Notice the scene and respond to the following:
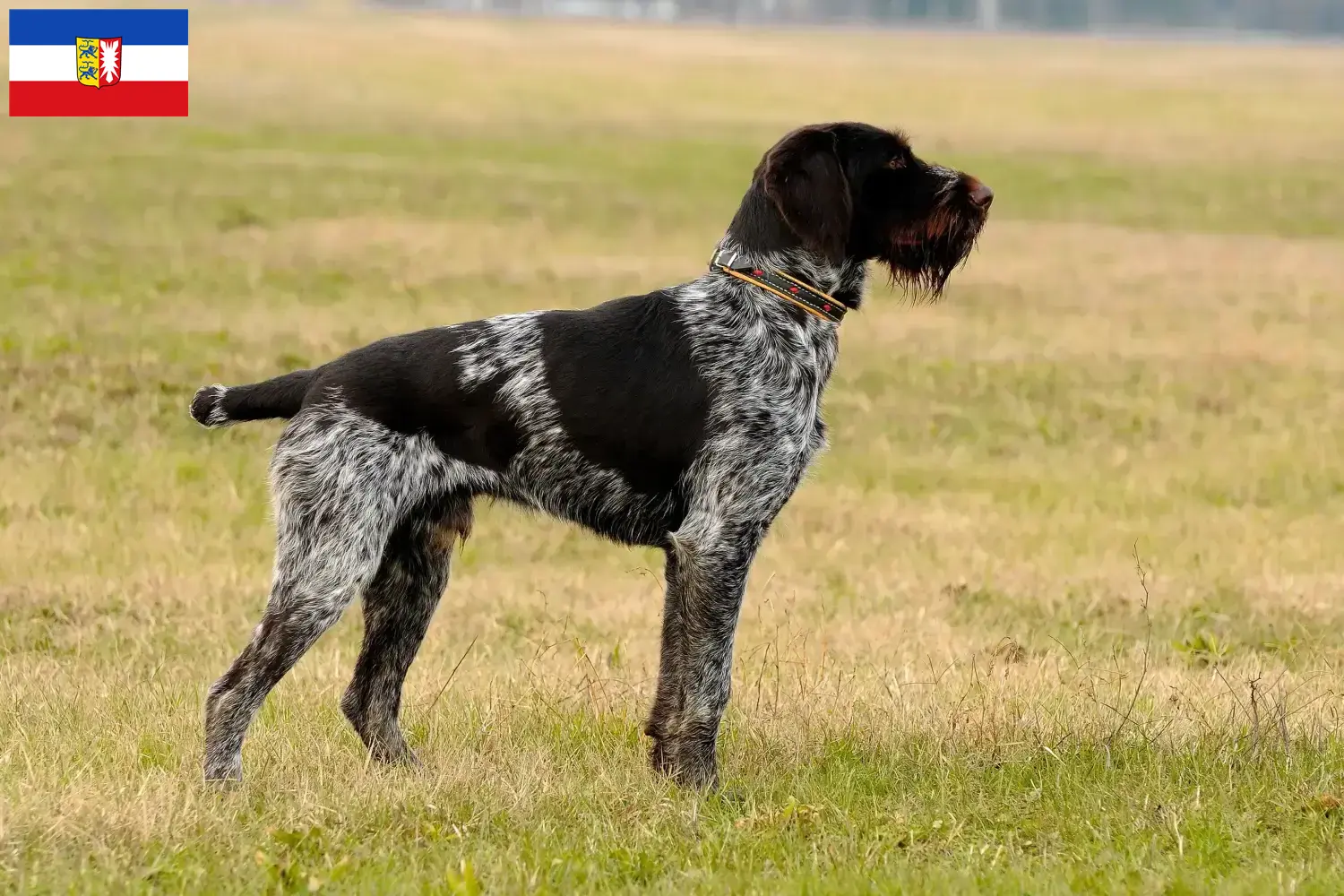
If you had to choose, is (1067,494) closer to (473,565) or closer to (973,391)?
(973,391)

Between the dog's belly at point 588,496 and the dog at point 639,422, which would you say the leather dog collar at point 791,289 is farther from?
the dog's belly at point 588,496

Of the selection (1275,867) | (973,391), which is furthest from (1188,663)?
(973,391)

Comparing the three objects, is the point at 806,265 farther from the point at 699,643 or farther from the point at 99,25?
the point at 99,25

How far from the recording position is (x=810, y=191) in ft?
20.6

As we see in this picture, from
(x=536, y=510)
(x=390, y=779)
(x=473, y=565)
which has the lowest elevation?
(x=473, y=565)

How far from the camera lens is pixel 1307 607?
32.6ft

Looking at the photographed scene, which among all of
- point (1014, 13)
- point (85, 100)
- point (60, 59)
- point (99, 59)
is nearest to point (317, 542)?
point (99, 59)

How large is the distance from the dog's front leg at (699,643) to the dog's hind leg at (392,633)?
37.8 inches

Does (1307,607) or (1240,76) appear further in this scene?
(1240,76)

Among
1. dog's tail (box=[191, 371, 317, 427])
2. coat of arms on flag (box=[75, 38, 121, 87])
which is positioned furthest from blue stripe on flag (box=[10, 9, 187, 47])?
dog's tail (box=[191, 371, 317, 427])

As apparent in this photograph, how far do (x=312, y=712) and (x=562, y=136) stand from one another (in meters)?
37.8

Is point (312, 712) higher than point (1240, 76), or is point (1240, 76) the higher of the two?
point (1240, 76)

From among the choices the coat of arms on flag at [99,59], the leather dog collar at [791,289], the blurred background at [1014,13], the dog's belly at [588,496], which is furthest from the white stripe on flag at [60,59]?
the blurred background at [1014,13]

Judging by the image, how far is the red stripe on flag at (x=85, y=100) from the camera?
113 ft
